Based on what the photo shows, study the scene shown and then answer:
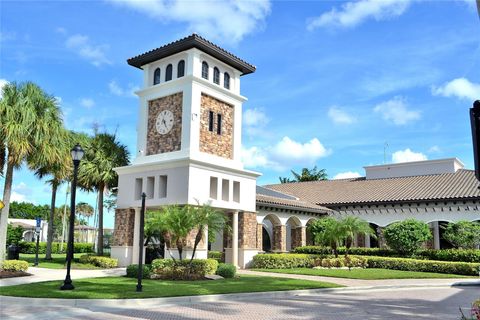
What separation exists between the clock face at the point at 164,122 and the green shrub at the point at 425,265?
46.3 ft

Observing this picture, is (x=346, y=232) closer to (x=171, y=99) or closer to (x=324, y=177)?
(x=171, y=99)

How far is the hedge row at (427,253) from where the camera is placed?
26.2 m

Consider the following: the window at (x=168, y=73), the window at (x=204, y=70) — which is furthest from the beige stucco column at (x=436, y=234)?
the window at (x=168, y=73)

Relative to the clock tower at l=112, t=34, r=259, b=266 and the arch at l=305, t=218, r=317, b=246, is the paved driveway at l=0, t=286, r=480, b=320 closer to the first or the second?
the clock tower at l=112, t=34, r=259, b=266

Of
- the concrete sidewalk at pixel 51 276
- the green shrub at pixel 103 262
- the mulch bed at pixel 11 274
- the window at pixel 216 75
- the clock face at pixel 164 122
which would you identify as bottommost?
the concrete sidewalk at pixel 51 276

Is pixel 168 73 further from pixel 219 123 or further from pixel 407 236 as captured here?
pixel 407 236

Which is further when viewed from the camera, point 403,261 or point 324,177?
point 324,177

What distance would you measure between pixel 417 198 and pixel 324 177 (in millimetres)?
31167

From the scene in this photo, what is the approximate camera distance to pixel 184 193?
910 inches

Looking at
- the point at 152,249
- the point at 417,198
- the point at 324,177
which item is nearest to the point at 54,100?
the point at 152,249

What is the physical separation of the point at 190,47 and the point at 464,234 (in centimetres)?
1903

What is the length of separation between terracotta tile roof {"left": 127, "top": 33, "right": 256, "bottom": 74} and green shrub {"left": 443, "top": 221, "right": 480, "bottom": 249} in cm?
1549

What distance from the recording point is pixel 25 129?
63.0 feet

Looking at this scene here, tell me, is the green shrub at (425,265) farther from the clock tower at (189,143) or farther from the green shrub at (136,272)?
the green shrub at (136,272)
